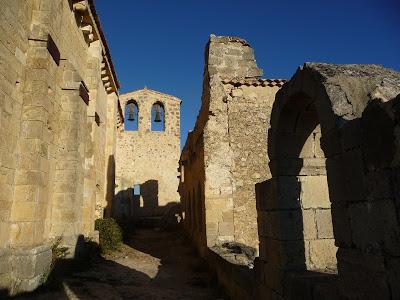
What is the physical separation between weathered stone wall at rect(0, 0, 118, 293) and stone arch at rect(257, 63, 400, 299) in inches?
144

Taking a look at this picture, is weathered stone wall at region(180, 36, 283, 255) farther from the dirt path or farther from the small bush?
the small bush

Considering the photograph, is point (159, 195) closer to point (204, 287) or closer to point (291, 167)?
point (204, 287)

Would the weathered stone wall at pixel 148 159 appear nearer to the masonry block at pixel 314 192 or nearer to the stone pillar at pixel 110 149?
the stone pillar at pixel 110 149

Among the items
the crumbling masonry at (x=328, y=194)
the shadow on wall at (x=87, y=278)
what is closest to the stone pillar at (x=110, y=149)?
the shadow on wall at (x=87, y=278)

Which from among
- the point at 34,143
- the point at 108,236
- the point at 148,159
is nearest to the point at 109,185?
the point at 108,236

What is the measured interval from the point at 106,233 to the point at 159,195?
13635mm

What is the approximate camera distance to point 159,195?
24.1 m

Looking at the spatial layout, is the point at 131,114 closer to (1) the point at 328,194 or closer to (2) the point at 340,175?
(1) the point at 328,194

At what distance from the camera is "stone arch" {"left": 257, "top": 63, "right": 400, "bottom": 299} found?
2.05 m

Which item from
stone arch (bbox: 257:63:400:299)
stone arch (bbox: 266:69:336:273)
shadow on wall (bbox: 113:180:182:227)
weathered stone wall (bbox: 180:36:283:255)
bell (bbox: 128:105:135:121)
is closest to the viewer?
stone arch (bbox: 257:63:400:299)

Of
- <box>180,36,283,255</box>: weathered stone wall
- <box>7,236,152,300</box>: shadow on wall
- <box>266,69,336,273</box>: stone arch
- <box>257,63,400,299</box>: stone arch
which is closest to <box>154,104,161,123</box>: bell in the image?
<box>180,36,283,255</box>: weathered stone wall

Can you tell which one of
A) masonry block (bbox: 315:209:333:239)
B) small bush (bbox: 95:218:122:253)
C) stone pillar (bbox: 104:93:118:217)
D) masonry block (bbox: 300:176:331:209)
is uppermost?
stone pillar (bbox: 104:93:118:217)

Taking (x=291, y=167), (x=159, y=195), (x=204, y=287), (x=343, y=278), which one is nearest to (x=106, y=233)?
(x=204, y=287)

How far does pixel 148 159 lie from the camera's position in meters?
24.4
